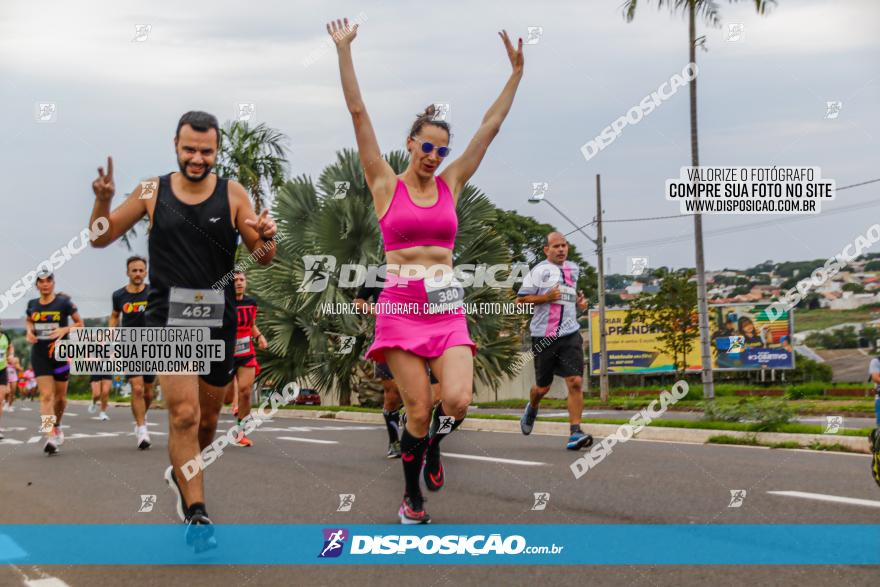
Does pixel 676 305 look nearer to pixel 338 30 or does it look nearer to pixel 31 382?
pixel 31 382

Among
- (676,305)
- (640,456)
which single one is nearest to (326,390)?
(640,456)

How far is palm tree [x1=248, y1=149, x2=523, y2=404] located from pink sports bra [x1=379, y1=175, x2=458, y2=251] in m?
13.6

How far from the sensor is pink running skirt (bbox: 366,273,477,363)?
5.23 metres

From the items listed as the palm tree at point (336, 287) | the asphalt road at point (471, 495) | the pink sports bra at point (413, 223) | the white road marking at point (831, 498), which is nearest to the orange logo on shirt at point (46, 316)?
the asphalt road at point (471, 495)

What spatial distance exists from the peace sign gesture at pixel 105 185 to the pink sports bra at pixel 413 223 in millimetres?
1465

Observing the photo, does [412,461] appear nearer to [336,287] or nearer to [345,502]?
[345,502]

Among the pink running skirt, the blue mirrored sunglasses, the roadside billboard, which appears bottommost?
the roadside billboard

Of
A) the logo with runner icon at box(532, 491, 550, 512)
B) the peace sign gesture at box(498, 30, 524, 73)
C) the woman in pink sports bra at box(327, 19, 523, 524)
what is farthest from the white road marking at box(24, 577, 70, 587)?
the peace sign gesture at box(498, 30, 524, 73)

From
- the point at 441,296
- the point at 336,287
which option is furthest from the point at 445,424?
the point at 336,287

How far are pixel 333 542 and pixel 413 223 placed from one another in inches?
67.5

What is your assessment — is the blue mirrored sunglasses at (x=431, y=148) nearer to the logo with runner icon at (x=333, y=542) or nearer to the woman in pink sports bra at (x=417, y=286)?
the woman in pink sports bra at (x=417, y=286)

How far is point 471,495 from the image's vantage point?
6.50 meters

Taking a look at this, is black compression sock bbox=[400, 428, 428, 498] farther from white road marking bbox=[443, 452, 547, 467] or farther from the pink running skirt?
white road marking bbox=[443, 452, 547, 467]

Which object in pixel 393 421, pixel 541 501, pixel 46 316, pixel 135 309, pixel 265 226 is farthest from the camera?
pixel 46 316
